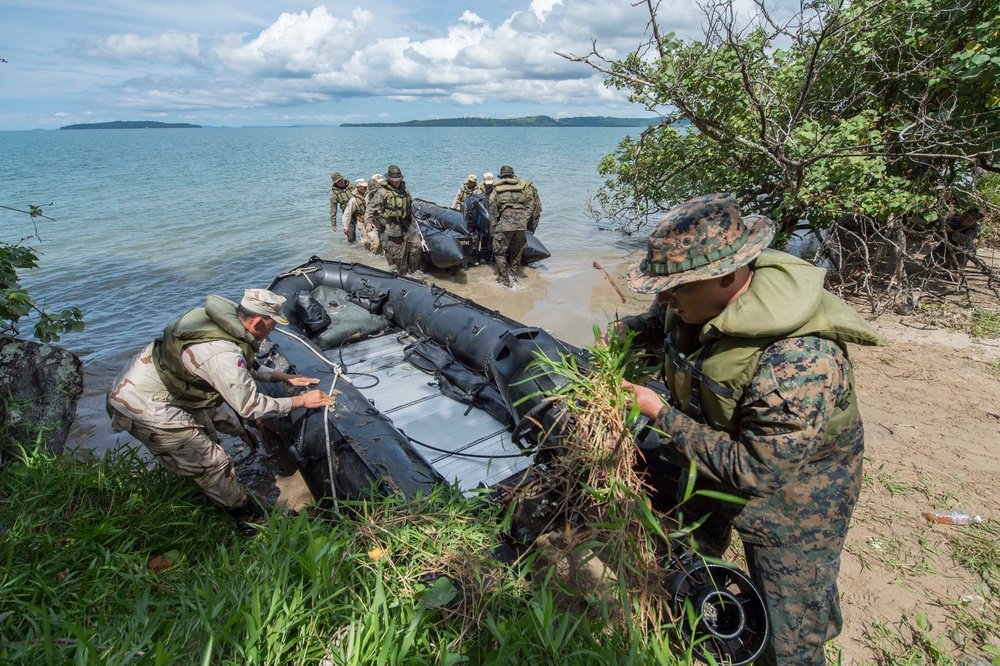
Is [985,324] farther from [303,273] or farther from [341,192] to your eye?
[341,192]

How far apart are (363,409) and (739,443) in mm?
2751

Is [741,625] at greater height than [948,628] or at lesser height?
greater

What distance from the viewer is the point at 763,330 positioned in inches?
60.6

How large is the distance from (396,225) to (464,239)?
1.31 metres

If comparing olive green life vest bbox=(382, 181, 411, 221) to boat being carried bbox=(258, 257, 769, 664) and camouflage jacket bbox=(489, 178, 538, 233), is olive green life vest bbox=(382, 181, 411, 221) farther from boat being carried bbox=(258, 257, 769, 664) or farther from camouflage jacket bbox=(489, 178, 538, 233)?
boat being carried bbox=(258, 257, 769, 664)

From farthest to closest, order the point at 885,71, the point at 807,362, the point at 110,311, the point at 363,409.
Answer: the point at 110,311 → the point at 885,71 → the point at 363,409 → the point at 807,362

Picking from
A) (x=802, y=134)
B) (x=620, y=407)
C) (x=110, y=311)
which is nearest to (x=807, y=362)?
(x=620, y=407)

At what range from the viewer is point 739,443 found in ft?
5.28

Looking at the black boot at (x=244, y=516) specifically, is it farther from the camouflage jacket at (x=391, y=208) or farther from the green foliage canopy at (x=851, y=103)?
the camouflage jacket at (x=391, y=208)

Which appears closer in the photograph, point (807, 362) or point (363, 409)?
point (807, 362)

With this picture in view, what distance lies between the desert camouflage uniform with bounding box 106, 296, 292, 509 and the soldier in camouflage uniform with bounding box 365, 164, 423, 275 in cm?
609

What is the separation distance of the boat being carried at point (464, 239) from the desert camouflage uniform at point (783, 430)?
737 centimetres

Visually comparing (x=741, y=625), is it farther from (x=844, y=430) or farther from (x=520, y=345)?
(x=520, y=345)

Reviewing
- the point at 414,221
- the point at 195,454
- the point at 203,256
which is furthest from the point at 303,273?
the point at 203,256
